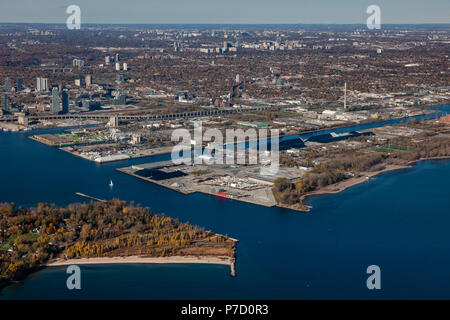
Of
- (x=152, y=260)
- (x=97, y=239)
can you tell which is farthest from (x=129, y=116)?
(x=152, y=260)

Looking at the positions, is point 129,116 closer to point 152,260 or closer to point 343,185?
point 343,185

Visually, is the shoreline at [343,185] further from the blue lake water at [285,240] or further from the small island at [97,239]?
the small island at [97,239]

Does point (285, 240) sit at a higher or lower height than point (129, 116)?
lower

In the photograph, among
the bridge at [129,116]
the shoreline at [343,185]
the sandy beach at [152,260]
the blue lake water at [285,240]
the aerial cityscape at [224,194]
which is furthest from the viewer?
the bridge at [129,116]

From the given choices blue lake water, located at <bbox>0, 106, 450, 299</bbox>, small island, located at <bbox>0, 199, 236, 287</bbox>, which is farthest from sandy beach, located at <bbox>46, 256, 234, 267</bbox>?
blue lake water, located at <bbox>0, 106, 450, 299</bbox>

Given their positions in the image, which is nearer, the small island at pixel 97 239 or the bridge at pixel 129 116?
the small island at pixel 97 239

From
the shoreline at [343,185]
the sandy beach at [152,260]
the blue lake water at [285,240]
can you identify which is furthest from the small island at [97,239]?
the shoreline at [343,185]
